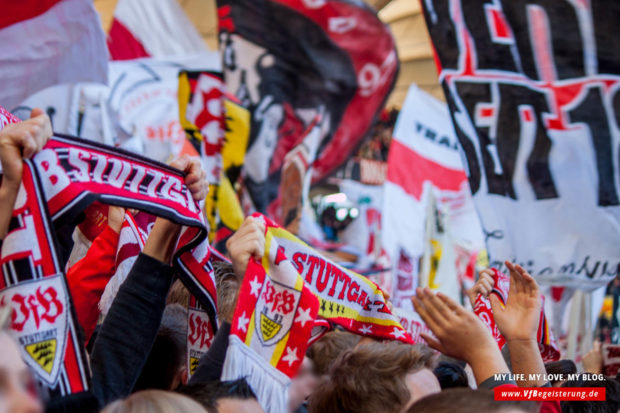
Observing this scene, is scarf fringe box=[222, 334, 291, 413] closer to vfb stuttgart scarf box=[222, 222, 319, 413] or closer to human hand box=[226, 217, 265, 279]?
vfb stuttgart scarf box=[222, 222, 319, 413]

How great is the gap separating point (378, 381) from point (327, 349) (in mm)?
866

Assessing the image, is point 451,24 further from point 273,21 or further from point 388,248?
point 388,248

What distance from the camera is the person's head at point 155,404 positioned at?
53.8 inches

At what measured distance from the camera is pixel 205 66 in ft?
23.6

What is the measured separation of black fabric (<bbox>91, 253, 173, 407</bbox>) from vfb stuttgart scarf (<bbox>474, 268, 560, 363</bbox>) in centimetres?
112

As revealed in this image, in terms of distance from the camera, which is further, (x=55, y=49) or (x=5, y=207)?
(x=55, y=49)

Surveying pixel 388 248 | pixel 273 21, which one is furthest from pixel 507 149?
pixel 388 248

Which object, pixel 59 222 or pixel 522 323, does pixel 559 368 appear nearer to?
pixel 522 323

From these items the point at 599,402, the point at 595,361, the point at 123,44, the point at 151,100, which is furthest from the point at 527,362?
the point at 123,44

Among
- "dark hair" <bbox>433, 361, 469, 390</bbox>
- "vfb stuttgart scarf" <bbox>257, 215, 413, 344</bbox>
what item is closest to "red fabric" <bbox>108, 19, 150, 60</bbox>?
"dark hair" <bbox>433, 361, 469, 390</bbox>

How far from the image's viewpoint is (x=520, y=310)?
2.15 m

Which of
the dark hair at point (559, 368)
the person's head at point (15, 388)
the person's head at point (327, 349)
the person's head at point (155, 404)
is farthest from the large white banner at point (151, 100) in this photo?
the person's head at point (15, 388)

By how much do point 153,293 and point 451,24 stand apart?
2865 millimetres

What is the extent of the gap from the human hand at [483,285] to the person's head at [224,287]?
854mm
